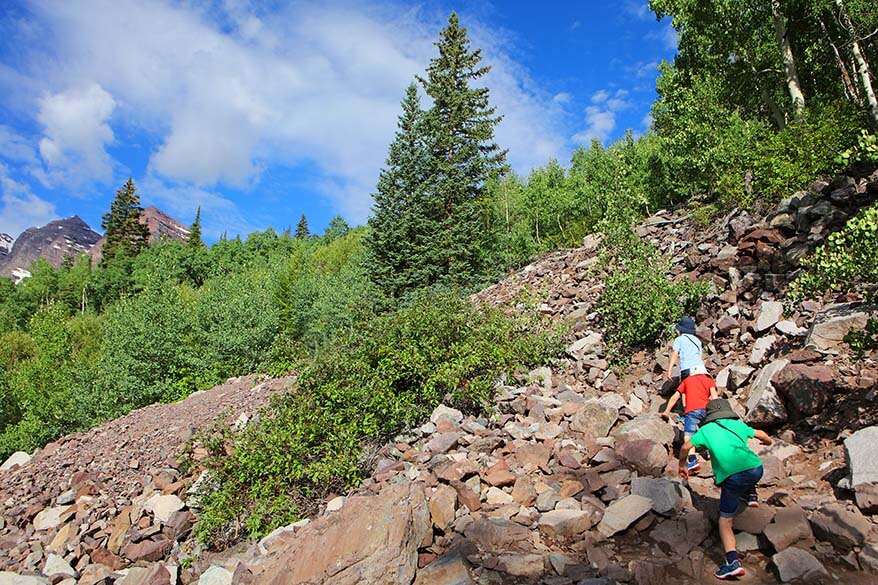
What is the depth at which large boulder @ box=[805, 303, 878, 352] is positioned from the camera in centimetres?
646

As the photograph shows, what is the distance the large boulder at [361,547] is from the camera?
450 cm

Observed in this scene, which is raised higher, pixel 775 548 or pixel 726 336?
pixel 726 336

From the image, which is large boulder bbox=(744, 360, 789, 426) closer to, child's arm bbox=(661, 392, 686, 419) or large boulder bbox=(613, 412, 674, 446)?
child's arm bbox=(661, 392, 686, 419)

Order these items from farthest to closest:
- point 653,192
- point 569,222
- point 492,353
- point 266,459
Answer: point 569,222
point 653,192
point 492,353
point 266,459

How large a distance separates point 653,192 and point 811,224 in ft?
50.0

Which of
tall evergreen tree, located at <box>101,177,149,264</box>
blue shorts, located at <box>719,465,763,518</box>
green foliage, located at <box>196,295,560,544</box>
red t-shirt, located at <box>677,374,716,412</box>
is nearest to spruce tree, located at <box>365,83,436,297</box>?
green foliage, located at <box>196,295,560,544</box>

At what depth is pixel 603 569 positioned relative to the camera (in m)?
4.12

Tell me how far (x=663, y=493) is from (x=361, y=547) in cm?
300

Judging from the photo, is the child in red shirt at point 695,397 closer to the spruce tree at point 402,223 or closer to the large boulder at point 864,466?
the large boulder at point 864,466

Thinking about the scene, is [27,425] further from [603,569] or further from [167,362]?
[603,569]

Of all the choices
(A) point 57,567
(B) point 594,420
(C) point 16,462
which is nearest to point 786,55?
(B) point 594,420

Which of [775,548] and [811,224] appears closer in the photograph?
[775,548]

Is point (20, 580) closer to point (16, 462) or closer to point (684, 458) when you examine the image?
point (684, 458)

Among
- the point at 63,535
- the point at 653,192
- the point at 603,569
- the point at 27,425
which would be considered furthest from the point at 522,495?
the point at 27,425
